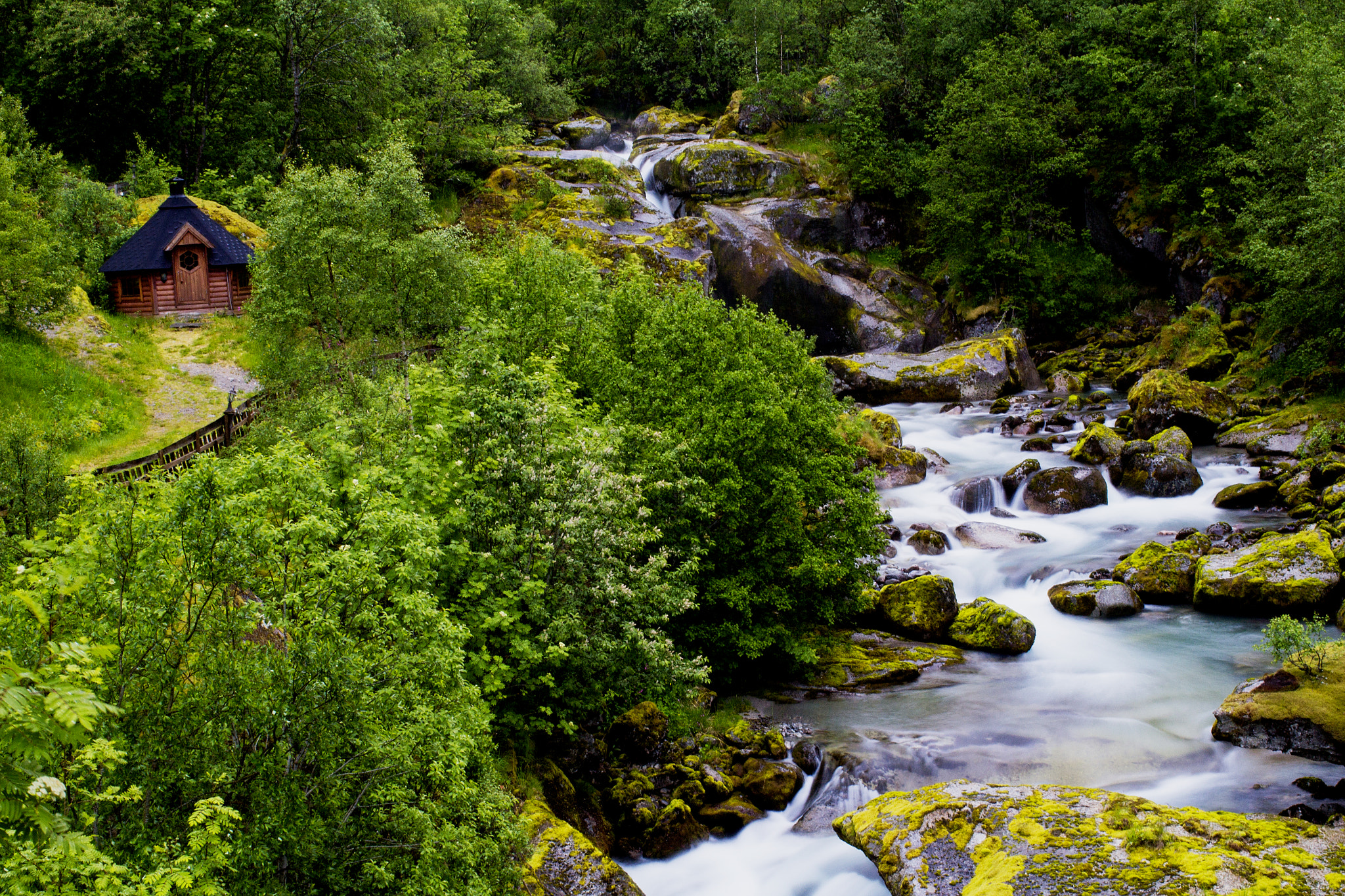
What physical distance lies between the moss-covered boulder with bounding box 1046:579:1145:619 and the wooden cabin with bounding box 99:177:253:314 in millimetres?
35498

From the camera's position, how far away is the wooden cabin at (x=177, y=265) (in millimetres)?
37938

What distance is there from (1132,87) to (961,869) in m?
52.6

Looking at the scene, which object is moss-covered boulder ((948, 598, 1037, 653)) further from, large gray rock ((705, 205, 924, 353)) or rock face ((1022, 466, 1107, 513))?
large gray rock ((705, 205, 924, 353))

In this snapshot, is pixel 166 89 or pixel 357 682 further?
pixel 166 89

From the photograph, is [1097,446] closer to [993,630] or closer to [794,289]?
[993,630]

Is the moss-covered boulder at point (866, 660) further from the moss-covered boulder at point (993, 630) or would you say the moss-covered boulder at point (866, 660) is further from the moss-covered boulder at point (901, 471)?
the moss-covered boulder at point (901, 471)

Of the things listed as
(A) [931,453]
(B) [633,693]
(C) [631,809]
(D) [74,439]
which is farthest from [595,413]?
(A) [931,453]

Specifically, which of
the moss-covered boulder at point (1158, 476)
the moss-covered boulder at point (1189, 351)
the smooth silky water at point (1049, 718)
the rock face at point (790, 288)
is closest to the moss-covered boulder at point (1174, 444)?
the moss-covered boulder at point (1158, 476)

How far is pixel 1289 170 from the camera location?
40250 millimetres

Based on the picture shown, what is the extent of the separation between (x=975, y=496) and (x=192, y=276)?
3526 cm

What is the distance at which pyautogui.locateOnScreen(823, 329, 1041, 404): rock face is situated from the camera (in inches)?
1753

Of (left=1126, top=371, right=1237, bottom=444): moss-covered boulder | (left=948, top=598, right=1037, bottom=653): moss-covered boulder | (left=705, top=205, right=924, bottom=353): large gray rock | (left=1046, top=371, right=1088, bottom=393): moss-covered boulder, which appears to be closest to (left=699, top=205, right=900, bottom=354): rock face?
(left=705, top=205, right=924, bottom=353): large gray rock

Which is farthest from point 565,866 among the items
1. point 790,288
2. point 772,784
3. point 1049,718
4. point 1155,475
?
point 790,288

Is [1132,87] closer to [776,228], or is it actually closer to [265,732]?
[776,228]
